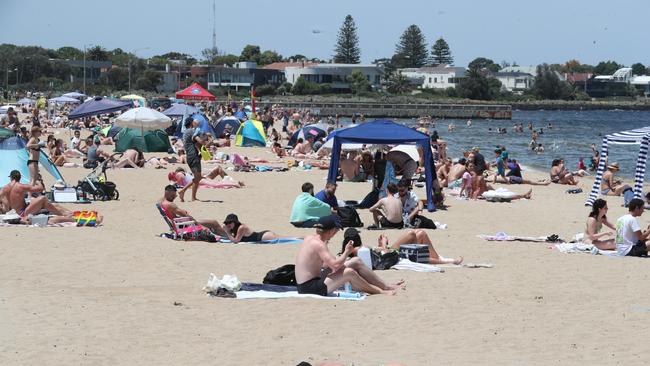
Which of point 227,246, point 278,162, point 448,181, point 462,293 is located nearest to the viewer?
point 462,293

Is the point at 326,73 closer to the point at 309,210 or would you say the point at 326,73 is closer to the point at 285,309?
the point at 309,210

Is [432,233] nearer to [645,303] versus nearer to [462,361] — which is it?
[645,303]

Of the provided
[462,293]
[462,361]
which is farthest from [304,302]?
[462,361]

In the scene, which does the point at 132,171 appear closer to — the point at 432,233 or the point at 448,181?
the point at 448,181

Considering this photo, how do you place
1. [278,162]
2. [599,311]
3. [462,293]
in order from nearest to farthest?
[599,311]
[462,293]
[278,162]

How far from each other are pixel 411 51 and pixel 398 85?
22017 millimetres

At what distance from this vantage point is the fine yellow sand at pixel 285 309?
23.7 feet

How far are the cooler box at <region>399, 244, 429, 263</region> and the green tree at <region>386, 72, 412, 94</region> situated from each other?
120 meters

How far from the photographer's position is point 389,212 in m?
14.1

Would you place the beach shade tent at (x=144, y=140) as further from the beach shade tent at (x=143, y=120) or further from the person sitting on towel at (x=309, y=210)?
the person sitting on towel at (x=309, y=210)

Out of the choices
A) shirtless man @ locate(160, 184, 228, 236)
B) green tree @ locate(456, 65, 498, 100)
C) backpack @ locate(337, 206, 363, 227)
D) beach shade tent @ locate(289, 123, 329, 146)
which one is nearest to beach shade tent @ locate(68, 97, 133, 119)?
beach shade tent @ locate(289, 123, 329, 146)

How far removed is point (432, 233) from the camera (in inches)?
553

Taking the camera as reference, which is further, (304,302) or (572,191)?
(572,191)

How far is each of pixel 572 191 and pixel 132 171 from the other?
32.4 ft
